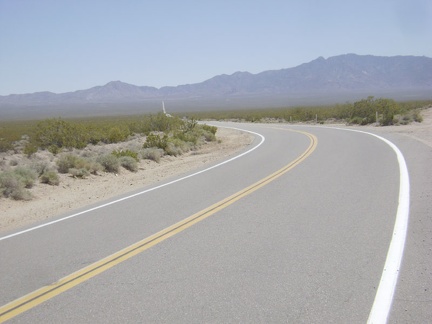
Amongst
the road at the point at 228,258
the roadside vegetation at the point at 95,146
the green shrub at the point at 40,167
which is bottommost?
the roadside vegetation at the point at 95,146

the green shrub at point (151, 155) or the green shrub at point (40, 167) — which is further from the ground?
the green shrub at point (40, 167)

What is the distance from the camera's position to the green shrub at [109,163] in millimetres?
16753

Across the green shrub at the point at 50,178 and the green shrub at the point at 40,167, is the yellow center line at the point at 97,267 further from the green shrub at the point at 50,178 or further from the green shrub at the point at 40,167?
the green shrub at the point at 40,167

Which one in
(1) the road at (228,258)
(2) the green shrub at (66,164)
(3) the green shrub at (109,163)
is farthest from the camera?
(3) the green shrub at (109,163)

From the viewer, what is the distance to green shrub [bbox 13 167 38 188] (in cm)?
1289

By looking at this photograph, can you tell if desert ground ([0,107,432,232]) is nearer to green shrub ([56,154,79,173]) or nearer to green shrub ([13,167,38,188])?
green shrub ([13,167,38,188])

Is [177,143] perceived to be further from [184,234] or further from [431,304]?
[431,304]

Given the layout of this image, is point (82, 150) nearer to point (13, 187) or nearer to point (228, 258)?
point (13, 187)

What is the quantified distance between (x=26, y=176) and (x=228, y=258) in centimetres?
916

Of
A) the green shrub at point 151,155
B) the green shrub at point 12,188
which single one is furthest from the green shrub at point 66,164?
the green shrub at point 151,155

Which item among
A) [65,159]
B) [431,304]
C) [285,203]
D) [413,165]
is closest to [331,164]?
[413,165]

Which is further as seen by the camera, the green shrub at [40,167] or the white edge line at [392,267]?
the green shrub at [40,167]

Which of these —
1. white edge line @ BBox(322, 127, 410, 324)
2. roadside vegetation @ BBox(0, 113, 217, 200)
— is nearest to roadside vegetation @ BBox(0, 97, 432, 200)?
roadside vegetation @ BBox(0, 113, 217, 200)

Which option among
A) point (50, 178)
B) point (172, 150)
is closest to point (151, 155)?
point (172, 150)
